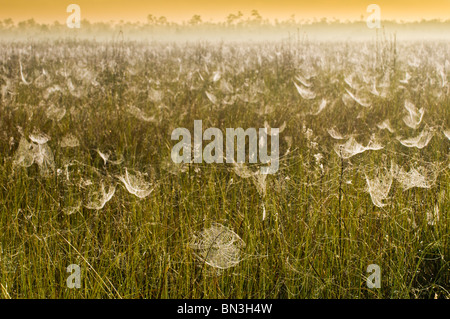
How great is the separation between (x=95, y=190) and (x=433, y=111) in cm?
300

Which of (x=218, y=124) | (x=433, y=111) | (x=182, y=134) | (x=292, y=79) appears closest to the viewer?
(x=182, y=134)

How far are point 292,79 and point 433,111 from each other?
1755 mm

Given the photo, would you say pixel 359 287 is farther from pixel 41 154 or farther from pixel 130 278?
pixel 41 154

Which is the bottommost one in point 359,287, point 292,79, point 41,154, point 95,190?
point 359,287

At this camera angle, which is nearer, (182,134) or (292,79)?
(182,134)

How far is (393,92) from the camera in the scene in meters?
4.96

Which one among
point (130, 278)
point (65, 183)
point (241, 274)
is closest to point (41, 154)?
point (65, 183)

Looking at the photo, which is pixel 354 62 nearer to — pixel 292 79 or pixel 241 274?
pixel 292 79

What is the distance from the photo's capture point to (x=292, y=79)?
18.7ft
